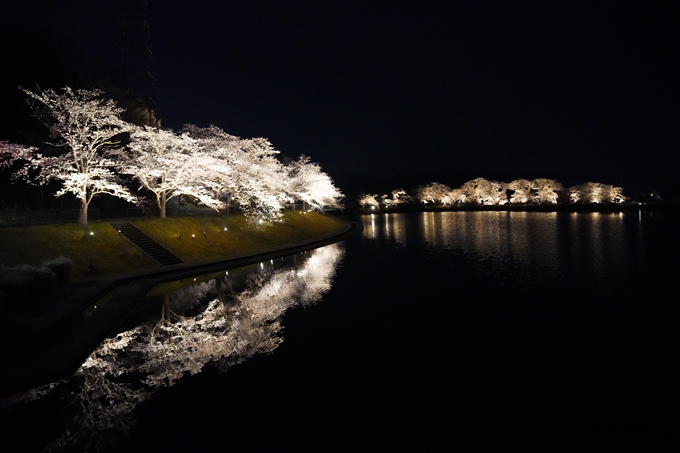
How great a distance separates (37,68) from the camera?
27594mm

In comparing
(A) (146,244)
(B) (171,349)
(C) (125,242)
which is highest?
(C) (125,242)

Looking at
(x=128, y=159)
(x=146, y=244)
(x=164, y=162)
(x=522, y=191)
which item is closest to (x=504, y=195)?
(x=522, y=191)

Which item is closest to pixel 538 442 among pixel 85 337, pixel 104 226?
pixel 85 337

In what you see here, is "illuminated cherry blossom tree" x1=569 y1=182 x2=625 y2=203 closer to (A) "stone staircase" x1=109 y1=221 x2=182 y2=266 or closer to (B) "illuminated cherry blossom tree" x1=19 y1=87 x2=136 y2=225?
(A) "stone staircase" x1=109 y1=221 x2=182 y2=266

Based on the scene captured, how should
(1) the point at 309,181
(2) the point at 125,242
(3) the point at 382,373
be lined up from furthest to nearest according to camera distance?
(1) the point at 309,181
(2) the point at 125,242
(3) the point at 382,373

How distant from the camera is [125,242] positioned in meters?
24.8

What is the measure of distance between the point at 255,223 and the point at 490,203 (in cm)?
9034

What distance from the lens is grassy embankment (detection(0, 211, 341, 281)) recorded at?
20625 millimetres

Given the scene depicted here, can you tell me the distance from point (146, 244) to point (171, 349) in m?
17.0

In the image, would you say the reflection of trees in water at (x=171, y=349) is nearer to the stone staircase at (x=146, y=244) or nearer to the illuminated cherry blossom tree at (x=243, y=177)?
the stone staircase at (x=146, y=244)

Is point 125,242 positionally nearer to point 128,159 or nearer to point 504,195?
point 128,159

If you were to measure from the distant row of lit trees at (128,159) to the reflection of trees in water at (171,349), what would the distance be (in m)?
13.7

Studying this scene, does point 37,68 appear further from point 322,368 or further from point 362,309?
point 322,368

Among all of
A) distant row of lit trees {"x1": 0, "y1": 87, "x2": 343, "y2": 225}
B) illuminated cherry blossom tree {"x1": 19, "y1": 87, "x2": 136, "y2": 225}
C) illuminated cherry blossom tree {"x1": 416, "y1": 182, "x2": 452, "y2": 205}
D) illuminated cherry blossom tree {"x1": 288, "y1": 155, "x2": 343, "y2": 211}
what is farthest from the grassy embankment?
illuminated cherry blossom tree {"x1": 416, "y1": 182, "x2": 452, "y2": 205}
